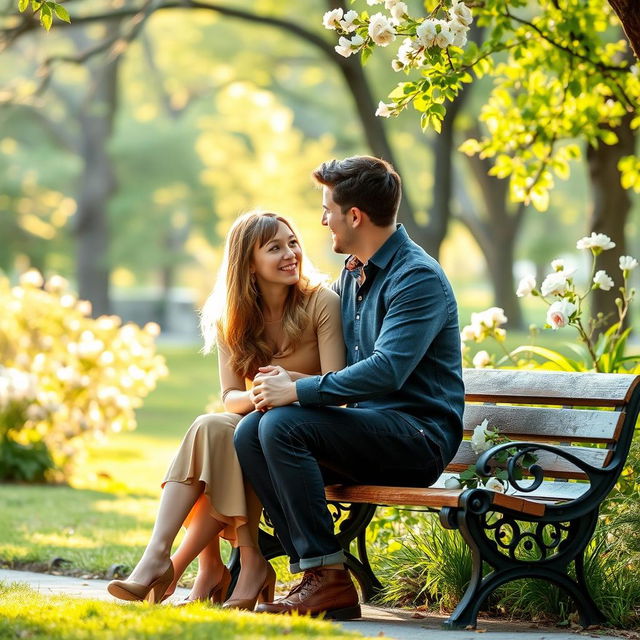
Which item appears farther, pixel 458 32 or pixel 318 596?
pixel 458 32

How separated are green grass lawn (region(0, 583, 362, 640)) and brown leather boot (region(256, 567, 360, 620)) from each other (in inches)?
12.3

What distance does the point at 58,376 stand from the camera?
11.0 meters

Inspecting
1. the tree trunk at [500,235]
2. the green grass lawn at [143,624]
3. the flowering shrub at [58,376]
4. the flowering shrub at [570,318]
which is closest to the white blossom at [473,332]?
the flowering shrub at [570,318]

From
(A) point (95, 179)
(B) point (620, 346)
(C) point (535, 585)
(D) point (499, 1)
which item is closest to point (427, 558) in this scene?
(C) point (535, 585)

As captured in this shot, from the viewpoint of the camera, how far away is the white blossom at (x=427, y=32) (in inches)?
189

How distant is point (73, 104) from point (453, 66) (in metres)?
27.3

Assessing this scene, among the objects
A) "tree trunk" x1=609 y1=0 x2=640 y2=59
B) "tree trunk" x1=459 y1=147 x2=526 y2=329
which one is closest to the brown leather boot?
"tree trunk" x1=609 y1=0 x2=640 y2=59

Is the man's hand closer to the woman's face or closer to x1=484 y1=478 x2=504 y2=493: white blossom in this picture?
the woman's face

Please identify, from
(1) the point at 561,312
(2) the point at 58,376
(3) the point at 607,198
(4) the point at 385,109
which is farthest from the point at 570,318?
(2) the point at 58,376

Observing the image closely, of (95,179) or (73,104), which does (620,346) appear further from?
(73,104)

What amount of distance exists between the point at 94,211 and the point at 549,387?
2210 cm

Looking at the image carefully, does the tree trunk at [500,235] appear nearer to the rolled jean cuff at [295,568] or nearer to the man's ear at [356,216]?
the man's ear at [356,216]

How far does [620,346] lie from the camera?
610 centimetres

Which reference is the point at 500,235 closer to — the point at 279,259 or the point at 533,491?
the point at 279,259
